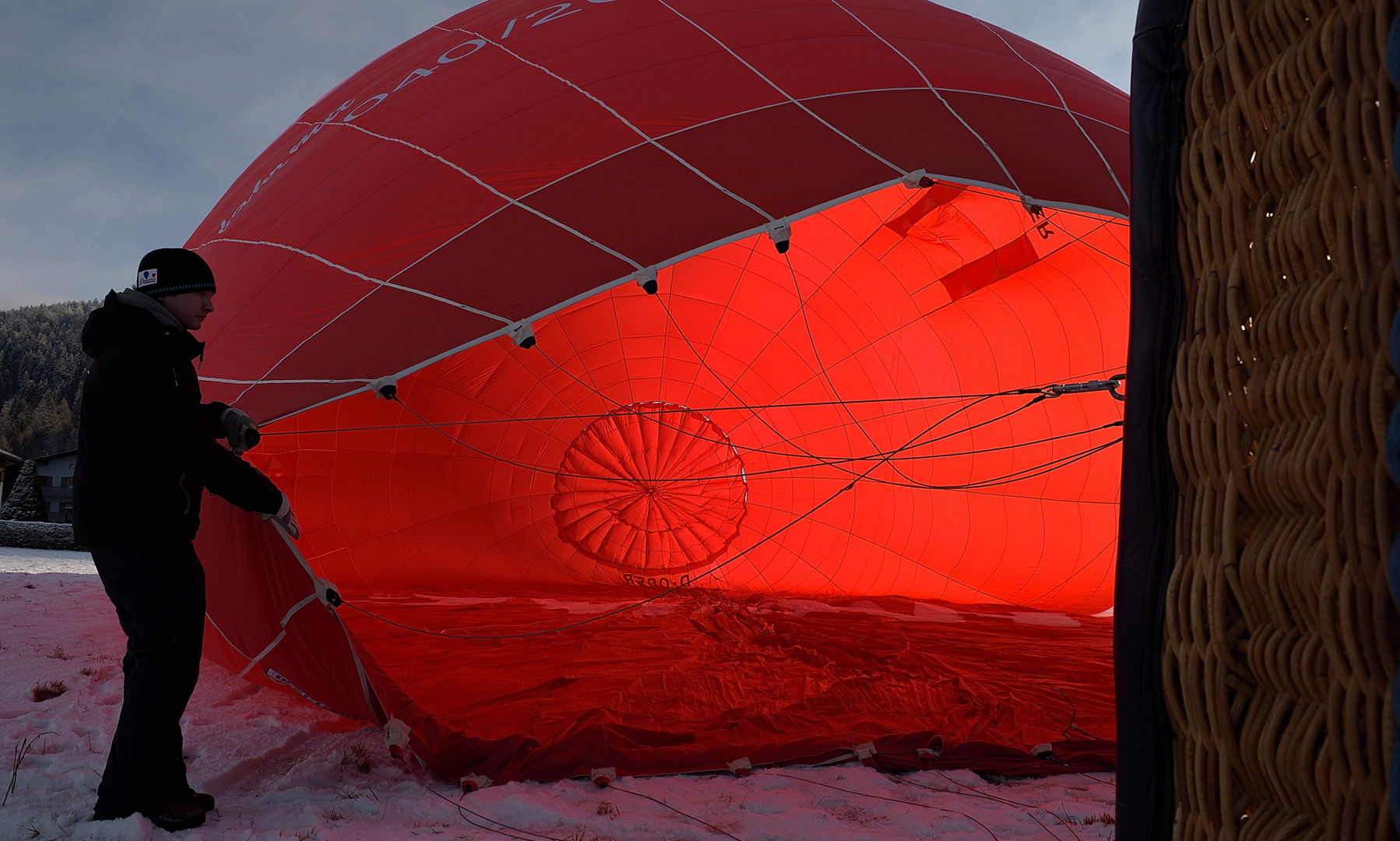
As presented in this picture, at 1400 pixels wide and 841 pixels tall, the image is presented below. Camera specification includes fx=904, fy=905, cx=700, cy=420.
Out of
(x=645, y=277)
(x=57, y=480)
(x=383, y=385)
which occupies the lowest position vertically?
(x=57, y=480)

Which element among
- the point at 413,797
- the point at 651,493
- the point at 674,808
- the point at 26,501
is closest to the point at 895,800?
the point at 674,808

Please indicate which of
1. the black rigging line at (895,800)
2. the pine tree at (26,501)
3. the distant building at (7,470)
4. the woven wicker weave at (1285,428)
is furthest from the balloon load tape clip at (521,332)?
the distant building at (7,470)

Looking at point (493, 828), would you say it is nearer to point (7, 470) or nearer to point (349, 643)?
point (349, 643)

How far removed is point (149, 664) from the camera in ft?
5.33

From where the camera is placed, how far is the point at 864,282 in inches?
181

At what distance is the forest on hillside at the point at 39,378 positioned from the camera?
32250 millimetres

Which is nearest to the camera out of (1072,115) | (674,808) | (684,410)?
(674,808)

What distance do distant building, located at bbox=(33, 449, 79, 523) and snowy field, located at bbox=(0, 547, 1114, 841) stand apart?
22279mm

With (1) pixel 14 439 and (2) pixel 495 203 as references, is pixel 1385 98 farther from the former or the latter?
(1) pixel 14 439

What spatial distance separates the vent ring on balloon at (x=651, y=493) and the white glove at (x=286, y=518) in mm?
2924

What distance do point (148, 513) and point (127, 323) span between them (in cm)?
36

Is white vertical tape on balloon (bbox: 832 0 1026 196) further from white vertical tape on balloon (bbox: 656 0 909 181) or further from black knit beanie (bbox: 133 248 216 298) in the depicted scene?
black knit beanie (bbox: 133 248 216 298)

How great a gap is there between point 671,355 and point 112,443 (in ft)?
11.7

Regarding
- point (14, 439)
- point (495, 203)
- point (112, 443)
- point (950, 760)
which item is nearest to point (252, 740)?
point (112, 443)
